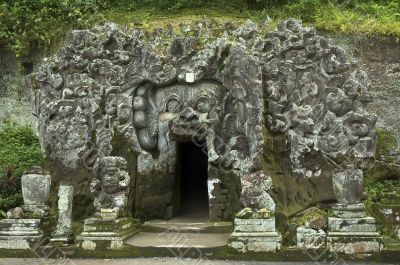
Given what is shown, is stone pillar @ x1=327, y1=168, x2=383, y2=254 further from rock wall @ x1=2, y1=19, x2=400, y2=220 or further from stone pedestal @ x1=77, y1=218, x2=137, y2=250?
stone pedestal @ x1=77, y1=218, x2=137, y2=250

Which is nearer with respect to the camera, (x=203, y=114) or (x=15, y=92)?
(x=203, y=114)

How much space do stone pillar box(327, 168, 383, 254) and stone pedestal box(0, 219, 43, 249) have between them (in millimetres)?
5145

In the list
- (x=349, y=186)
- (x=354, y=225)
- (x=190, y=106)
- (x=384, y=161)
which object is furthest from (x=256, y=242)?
(x=384, y=161)

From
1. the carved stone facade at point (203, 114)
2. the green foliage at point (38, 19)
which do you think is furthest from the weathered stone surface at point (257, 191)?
the green foliage at point (38, 19)

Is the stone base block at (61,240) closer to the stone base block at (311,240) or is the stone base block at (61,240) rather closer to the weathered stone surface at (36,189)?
the weathered stone surface at (36,189)

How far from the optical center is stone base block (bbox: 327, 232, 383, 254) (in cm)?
916

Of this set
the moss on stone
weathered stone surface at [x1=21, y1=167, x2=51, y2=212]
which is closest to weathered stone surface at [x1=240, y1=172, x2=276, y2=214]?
weathered stone surface at [x1=21, y1=167, x2=51, y2=212]

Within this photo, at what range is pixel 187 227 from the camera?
10922 mm

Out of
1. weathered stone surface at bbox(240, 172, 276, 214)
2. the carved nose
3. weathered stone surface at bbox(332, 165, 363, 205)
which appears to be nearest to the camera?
weathered stone surface at bbox(332, 165, 363, 205)

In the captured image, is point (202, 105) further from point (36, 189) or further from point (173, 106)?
point (36, 189)

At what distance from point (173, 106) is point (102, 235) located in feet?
10.1

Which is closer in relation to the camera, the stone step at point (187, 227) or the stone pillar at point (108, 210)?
the stone pillar at point (108, 210)

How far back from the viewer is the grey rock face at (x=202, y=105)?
10500 millimetres

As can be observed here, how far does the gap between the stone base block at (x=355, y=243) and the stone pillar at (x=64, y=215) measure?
4.59 metres
